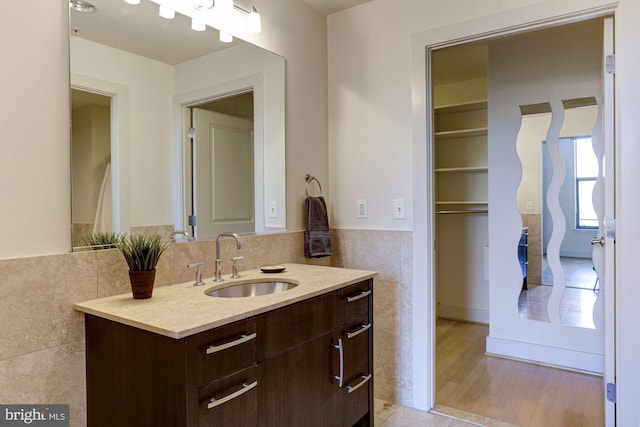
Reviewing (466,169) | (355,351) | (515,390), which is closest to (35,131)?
(355,351)

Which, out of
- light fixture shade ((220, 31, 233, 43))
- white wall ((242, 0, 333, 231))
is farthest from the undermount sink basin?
light fixture shade ((220, 31, 233, 43))

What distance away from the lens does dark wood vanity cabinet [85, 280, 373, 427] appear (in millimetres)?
1211

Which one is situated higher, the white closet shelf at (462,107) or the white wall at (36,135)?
the white closet shelf at (462,107)

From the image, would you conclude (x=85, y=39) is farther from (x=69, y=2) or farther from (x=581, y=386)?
(x=581, y=386)

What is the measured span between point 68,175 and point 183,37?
845 mm

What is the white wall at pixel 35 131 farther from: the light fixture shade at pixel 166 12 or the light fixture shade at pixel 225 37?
the light fixture shade at pixel 225 37

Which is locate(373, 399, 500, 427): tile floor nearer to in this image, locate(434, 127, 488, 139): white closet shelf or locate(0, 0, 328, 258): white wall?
locate(0, 0, 328, 258): white wall

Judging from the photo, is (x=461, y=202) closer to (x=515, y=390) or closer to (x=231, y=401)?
(x=515, y=390)

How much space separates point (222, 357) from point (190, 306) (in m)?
0.23

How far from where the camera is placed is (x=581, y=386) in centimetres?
264

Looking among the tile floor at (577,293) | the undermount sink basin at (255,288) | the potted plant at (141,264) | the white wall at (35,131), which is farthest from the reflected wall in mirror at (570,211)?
the white wall at (35,131)

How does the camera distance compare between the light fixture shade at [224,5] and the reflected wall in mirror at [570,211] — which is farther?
the reflected wall in mirror at [570,211]

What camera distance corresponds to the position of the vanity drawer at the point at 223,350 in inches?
47.5

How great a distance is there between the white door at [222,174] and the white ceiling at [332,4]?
0.91m
